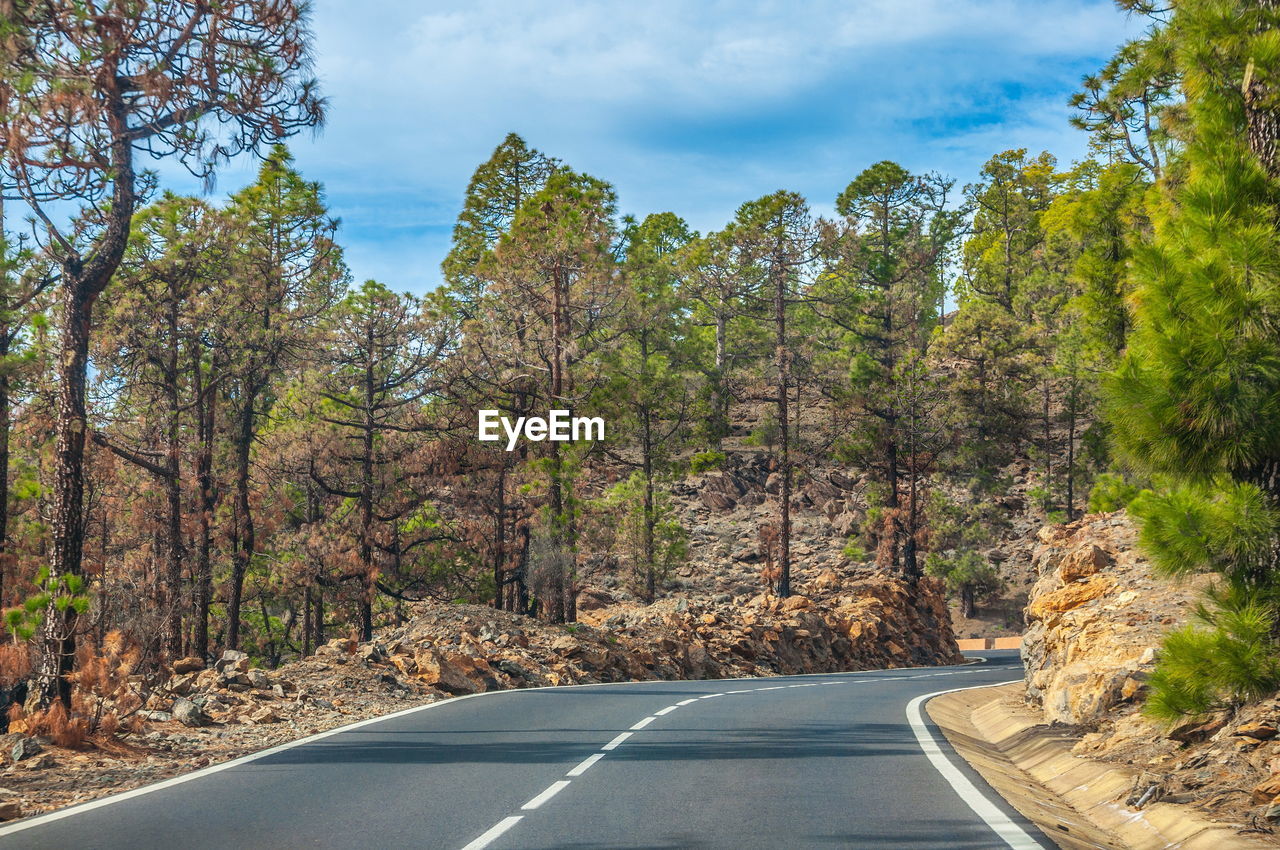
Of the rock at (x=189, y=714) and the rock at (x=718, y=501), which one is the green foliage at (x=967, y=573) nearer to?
the rock at (x=718, y=501)

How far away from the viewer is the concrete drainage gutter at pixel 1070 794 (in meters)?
6.98

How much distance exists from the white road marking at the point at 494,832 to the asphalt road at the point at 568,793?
1cm

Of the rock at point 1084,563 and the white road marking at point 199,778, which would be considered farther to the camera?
the rock at point 1084,563

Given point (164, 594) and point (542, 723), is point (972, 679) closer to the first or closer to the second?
point (542, 723)

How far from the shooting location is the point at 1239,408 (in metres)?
7.75

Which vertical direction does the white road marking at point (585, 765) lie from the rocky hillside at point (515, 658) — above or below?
above

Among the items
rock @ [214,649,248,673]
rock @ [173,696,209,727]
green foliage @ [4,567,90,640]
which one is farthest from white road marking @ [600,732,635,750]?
rock @ [214,649,248,673]

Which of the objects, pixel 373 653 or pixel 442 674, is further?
pixel 373 653

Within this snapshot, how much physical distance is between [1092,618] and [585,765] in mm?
6706

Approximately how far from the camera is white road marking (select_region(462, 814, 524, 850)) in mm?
6867

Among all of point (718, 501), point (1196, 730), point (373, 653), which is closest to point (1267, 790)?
point (1196, 730)

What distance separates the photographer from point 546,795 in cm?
869

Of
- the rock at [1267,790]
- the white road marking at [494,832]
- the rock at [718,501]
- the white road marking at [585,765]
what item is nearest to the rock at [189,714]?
the white road marking at [585,765]

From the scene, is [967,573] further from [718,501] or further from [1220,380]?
[1220,380]
